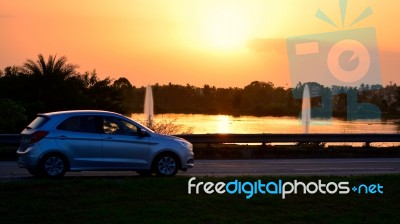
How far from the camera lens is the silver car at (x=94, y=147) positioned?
15000 mm

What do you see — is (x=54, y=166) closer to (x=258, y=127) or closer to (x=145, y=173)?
(x=145, y=173)

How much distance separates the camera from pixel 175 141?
15.9m

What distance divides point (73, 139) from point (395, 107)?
80.9 m

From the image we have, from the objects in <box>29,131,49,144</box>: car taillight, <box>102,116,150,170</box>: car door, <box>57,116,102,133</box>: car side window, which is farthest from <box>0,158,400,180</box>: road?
<box>57,116,102,133</box>: car side window

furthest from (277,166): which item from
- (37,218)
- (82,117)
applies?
(37,218)

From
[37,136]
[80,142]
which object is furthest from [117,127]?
[37,136]

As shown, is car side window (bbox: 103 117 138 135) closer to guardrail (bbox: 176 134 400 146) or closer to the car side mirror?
the car side mirror

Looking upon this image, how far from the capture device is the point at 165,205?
10.9 metres

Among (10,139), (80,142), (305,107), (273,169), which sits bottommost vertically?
(273,169)

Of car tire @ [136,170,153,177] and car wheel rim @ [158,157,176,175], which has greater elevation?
car wheel rim @ [158,157,176,175]

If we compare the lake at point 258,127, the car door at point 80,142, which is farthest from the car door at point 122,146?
the lake at point 258,127

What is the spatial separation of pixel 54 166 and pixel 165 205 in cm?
478

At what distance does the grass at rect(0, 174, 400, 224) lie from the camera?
1029 centimetres

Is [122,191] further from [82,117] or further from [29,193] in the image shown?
[82,117]
